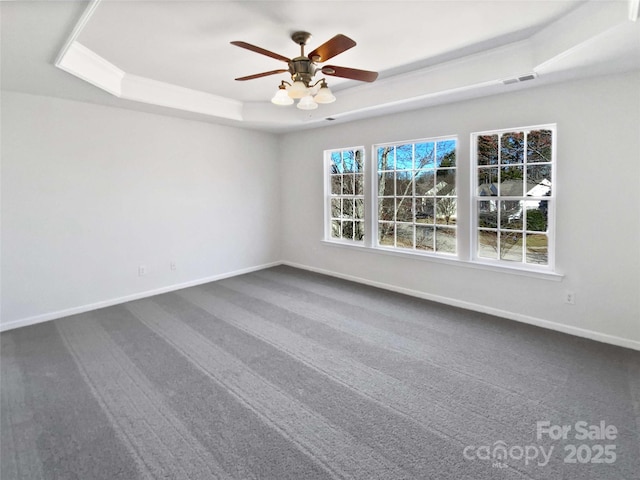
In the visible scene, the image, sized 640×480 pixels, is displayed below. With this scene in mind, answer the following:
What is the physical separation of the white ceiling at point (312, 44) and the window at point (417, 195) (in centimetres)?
67

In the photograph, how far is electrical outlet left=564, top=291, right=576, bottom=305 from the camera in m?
3.33

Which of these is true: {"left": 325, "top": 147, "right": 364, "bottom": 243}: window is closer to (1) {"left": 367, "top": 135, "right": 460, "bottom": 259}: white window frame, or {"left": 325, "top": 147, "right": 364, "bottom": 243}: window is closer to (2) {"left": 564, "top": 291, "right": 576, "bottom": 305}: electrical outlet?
(1) {"left": 367, "top": 135, "right": 460, "bottom": 259}: white window frame

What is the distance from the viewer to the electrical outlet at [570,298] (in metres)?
3.33

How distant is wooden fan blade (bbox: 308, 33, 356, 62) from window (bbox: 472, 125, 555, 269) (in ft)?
7.43

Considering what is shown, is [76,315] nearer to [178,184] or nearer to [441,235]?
[178,184]

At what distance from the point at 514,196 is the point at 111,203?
15.8 ft

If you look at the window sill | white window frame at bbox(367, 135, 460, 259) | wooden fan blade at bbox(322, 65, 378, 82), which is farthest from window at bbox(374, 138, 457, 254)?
wooden fan blade at bbox(322, 65, 378, 82)

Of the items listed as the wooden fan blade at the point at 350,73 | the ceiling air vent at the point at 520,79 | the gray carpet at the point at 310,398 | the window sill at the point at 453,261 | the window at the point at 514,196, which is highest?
the ceiling air vent at the point at 520,79

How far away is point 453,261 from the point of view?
4.18 meters

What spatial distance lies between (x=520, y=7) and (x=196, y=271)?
16.1ft

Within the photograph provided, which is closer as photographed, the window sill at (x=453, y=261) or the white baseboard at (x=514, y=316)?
the white baseboard at (x=514, y=316)

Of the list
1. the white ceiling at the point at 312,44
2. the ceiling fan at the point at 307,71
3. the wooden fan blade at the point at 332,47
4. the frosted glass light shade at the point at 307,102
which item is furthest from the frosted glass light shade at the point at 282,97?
the white ceiling at the point at 312,44

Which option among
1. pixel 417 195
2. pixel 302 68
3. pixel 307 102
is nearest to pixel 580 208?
pixel 417 195

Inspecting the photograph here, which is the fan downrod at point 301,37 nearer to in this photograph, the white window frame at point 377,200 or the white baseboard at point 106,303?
the white window frame at point 377,200
